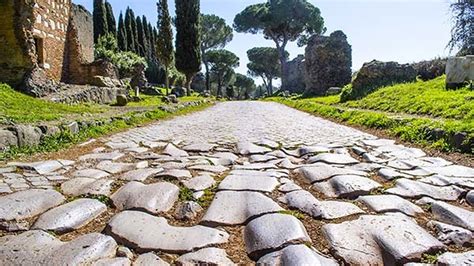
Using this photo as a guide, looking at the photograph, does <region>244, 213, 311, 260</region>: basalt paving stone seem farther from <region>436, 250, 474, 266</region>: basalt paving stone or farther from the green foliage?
the green foliage

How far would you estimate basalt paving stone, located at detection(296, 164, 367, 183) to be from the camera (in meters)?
2.91

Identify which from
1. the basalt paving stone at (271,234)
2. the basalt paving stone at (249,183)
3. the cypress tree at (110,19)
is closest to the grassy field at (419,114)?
the basalt paving stone at (249,183)

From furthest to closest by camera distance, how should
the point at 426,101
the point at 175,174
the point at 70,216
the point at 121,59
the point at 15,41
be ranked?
the point at 121,59 < the point at 15,41 < the point at 426,101 < the point at 175,174 < the point at 70,216

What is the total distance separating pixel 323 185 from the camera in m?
2.71

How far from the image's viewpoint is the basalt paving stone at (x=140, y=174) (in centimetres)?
287

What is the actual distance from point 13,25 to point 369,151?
317 inches

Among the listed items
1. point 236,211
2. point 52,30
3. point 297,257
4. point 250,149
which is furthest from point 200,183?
point 52,30

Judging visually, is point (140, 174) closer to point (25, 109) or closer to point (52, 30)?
point (25, 109)

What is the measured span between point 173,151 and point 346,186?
7.05 feet

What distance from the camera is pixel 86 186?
2.63m

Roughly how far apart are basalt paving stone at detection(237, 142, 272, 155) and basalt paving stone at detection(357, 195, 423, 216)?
1836 millimetres

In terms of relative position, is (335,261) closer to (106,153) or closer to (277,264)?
(277,264)

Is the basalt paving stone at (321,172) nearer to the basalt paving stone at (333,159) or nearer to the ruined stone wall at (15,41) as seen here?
Result: the basalt paving stone at (333,159)

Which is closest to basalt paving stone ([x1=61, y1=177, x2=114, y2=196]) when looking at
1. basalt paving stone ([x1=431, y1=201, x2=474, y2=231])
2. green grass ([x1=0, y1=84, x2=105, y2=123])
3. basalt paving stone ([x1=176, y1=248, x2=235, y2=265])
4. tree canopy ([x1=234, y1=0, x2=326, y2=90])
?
basalt paving stone ([x1=176, y1=248, x2=235, y2=265])
